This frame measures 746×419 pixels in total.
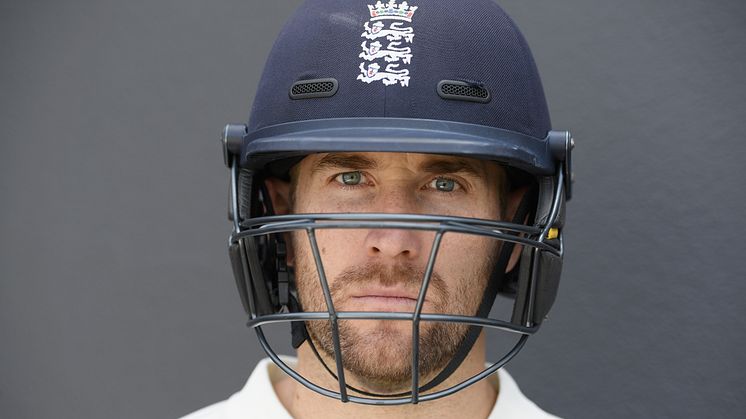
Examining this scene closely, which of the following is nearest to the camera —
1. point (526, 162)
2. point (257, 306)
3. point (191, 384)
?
point (526, 162)

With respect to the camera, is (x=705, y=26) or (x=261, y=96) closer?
(x=261, y=96)

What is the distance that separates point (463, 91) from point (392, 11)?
196 mm

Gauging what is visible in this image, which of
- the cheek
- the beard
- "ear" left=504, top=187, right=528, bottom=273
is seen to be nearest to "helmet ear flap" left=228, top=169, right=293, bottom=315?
the beard

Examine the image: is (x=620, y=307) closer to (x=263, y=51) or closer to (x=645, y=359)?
(x=645, y=359)

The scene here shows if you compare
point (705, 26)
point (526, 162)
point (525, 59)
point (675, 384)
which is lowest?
point (675, 384)

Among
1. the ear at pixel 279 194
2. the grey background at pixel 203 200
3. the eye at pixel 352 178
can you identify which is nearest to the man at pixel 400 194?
the eye at pixel 352 178

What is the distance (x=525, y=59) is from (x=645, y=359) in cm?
87

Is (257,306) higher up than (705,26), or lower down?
lower down

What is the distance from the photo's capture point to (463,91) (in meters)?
1.86

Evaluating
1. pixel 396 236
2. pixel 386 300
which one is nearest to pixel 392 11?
pixel 396 236

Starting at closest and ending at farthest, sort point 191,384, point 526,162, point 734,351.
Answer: point 526,162
point 734,351
point 191,384

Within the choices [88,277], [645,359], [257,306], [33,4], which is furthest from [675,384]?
[33,4]

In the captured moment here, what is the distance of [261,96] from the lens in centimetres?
201

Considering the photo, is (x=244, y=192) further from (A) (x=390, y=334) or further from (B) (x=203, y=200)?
(B) (x=203, y=200)
